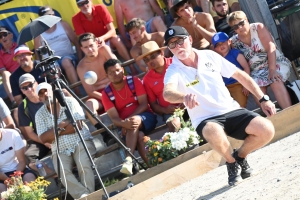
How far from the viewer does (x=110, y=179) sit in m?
10.6

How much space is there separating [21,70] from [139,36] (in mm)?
2050

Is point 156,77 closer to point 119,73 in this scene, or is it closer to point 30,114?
point 119,73

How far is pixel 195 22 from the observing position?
1137 cm

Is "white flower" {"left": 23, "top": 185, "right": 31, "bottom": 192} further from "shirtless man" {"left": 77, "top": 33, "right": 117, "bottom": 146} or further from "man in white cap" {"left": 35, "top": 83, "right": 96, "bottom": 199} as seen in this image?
"shirtless man" {"left": 77, "top": 33, "right": 117, "bottom": 146}

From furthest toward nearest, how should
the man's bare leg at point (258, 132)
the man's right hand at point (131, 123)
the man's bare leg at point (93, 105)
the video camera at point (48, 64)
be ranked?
the man's bare leg at point (93, 105)
the man's right hand at point (131, 123)
the video camera at point (48, 64)
the man's bare leg at point (258, 132)

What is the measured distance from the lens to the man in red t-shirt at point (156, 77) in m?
10.6

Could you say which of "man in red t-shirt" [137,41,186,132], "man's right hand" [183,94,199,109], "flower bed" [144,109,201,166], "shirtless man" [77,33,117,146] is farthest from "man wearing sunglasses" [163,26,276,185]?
"shirtless man" [77,33,117,146]

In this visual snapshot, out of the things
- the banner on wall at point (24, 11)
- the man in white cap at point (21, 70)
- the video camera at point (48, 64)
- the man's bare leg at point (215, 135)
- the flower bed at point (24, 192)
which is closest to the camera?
the man's bare leg at point (215, 135)

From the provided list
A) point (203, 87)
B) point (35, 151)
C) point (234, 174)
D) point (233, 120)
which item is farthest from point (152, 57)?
point (234, 174)

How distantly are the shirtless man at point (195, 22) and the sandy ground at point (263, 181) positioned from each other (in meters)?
2.56

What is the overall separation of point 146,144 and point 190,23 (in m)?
2.52

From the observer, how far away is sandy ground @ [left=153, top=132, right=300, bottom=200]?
6.43m

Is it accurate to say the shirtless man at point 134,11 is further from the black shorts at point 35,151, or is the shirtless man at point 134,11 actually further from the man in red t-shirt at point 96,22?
the black shorts at point 35,151

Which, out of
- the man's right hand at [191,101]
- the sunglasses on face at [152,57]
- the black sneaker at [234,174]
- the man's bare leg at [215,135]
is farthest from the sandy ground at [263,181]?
the sunglasses on face at [152,57]
